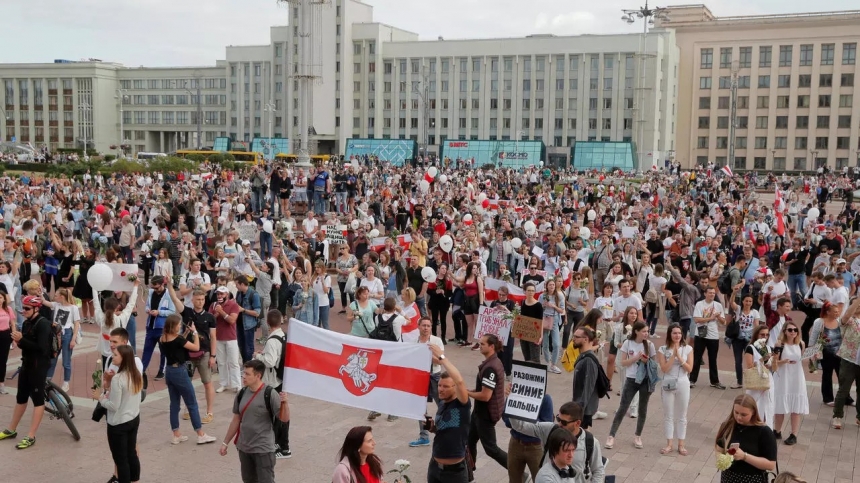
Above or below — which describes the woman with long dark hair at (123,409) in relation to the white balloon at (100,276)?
below

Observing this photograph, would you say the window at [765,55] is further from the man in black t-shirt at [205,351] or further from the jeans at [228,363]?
the man in black t-shirt at [205,351]

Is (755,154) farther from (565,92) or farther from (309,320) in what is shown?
(309,320)

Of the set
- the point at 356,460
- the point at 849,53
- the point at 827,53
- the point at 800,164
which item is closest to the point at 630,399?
the point at 356,460

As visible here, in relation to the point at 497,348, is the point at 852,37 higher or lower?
higher

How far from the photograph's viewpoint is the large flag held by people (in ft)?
24.9

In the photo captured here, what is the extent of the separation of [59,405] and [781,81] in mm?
94035

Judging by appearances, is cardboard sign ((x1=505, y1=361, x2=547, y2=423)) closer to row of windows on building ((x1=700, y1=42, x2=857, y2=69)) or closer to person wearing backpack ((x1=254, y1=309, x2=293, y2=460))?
person wearing backpack ((x1=254, y1=309, x2=293, y2=460))

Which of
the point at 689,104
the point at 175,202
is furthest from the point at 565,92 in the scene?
the point at 175,202

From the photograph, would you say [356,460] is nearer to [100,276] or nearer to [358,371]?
[358,371]

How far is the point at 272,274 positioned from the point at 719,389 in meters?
7.60

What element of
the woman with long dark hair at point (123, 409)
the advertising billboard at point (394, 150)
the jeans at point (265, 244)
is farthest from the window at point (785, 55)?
the woman with long dark hair at point (123, 409)

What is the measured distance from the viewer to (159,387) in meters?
11.8

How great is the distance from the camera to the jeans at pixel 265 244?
74.0 feet

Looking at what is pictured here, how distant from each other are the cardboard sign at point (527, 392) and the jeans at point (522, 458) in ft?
0.74
